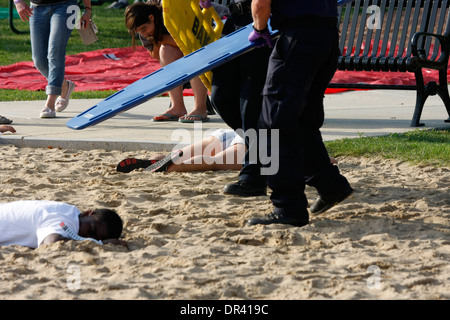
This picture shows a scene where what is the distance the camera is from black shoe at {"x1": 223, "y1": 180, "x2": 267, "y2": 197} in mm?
5215

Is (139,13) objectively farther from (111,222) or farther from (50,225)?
(50,225)

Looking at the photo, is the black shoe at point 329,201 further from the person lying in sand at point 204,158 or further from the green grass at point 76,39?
the green grass at point 76,39

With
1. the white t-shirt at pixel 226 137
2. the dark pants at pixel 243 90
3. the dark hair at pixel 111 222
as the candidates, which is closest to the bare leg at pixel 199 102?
the white t-shirt at pixel 226 137

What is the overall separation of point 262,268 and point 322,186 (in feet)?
3.41

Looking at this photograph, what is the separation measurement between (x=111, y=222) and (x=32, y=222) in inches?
15.6

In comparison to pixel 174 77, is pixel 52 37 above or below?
above

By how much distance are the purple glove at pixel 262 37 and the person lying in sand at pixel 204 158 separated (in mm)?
1481

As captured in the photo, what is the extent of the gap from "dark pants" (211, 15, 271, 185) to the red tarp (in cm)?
518

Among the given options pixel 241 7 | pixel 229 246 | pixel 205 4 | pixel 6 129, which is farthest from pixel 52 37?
pixel 229 246

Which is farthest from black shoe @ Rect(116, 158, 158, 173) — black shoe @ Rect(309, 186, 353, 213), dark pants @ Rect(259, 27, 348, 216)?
dark pants @ Rect(259, 27, 348, 216)

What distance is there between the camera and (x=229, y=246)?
4.08 m

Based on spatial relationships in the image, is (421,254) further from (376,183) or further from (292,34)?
(376,183)
